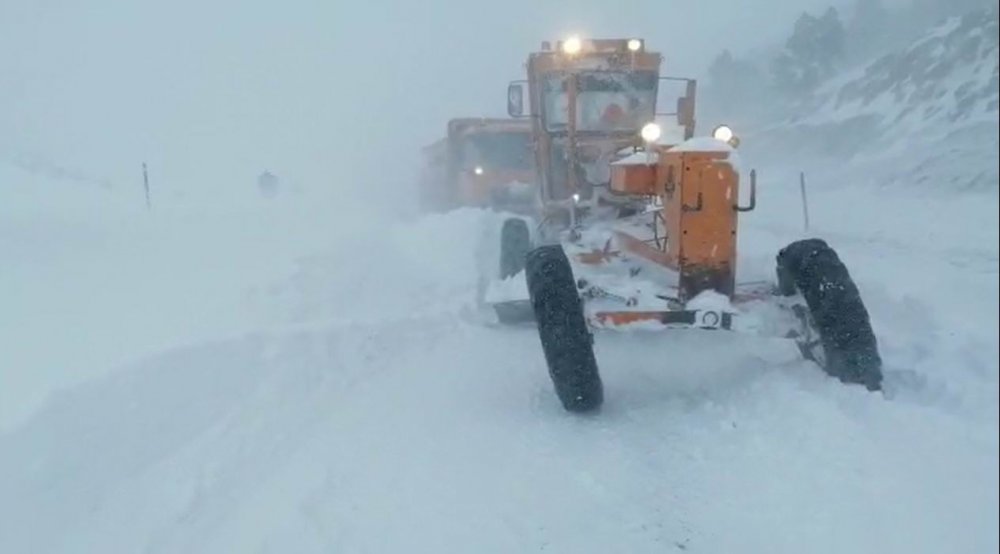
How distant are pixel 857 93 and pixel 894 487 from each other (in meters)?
7.80

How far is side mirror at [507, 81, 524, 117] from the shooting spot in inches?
382

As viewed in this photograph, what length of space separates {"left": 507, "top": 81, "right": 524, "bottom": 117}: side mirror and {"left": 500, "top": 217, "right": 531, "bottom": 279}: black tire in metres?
1.21

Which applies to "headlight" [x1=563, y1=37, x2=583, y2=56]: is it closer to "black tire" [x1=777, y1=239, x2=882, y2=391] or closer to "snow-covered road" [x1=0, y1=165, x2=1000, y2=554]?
"snow-covered road" [x1=0, y1=165, x2=1000, y2=554]

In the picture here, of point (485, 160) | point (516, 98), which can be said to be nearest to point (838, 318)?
point (516, 98)

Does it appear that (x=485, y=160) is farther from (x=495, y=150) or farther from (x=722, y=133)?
(x=722, y=133)

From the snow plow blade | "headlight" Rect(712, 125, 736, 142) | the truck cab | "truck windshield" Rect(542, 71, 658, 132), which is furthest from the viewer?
"truck windshield" Rect(542, 71, 658, 132)

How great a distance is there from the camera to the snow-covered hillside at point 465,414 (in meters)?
3.70

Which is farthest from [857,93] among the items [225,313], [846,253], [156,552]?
[156,552]

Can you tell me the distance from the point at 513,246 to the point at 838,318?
5143mm

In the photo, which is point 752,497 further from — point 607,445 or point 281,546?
point 281,546

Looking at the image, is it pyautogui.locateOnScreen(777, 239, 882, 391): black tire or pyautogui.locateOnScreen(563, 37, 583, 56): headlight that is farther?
pyautogui.locateOnScreen(563, 37, 583, 56): headlight

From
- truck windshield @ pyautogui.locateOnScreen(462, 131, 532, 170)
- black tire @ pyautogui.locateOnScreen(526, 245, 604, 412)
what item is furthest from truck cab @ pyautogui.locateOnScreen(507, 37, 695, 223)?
truck windshield @ pyautogui.locateOnScreen(462, 131, 532, 170)

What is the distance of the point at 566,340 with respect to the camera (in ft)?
16.9

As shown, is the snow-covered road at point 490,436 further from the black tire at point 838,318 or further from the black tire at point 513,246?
the black tire at point 513,246
